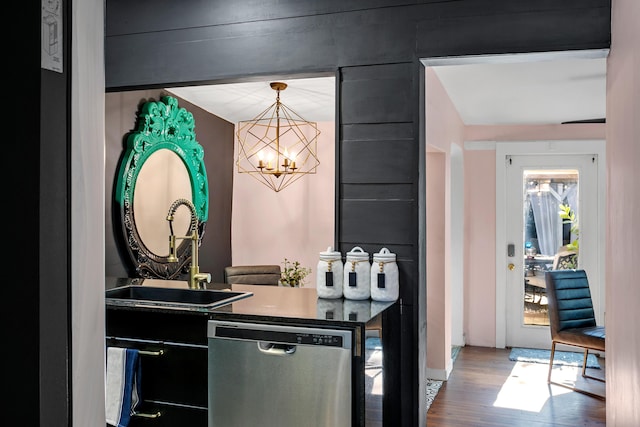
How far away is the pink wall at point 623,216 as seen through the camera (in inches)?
70.2

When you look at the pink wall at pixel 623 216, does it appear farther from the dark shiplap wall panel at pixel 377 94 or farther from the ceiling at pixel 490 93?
the ceiling at pixel 490 93

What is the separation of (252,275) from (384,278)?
211 cm

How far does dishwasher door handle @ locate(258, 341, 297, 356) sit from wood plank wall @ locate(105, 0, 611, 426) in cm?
65

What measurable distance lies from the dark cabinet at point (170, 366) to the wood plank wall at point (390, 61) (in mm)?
809

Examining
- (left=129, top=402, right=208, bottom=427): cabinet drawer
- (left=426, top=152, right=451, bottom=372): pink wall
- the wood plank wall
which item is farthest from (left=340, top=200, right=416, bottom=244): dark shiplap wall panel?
(left=426, top=152, right=451, bottom=372): pink wall

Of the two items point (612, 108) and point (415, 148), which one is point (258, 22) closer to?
point (415, 148)

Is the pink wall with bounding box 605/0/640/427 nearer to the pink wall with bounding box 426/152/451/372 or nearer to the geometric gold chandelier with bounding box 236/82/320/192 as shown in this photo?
the pink wall with bounding box 426/152/451/372

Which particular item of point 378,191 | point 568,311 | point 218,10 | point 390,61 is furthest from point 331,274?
point 568,311

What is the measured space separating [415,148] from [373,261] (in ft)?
1.81

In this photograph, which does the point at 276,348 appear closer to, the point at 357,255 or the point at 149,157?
the point at 357,255

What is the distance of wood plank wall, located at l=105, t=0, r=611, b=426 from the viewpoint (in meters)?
2.49

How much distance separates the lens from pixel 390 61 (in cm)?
265

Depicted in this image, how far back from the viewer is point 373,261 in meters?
2.61

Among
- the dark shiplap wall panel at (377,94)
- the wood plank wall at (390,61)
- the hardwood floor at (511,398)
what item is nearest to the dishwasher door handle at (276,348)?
the wood plank wall at (390,61)
